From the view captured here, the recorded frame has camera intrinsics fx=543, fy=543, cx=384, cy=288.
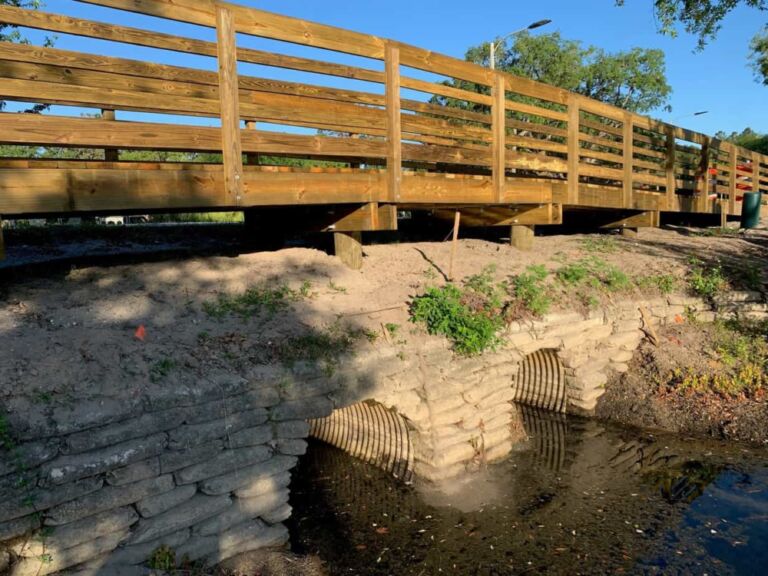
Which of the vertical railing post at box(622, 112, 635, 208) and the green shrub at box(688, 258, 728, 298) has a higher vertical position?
the vertical railing post at box(622, 112, 635, 208)

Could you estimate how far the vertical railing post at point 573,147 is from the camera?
8789mm

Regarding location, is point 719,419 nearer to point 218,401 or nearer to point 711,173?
point 218,401

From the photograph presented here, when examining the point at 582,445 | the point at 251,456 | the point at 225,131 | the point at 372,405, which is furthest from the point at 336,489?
the point at 225,131

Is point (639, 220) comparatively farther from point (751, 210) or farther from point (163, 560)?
point (163, 560)

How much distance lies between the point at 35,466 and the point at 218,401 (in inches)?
48.6

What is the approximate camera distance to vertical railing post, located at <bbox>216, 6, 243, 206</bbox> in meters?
4.81

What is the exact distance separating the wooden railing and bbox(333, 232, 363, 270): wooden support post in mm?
653

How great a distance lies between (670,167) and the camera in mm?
11586

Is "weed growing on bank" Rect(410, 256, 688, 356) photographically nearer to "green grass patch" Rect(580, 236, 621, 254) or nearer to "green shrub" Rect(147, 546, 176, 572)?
"green grass patch" Rect(580, 236, 621, 254)

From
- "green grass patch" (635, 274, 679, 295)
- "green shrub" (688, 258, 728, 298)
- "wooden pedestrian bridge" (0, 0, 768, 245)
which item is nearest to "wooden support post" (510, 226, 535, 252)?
"wooden pedestrian bridge" (0, 0, 768, 245)

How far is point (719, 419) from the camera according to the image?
7082 mm

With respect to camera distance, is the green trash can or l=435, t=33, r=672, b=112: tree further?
l=435, t=33, r=672, b=112: tree

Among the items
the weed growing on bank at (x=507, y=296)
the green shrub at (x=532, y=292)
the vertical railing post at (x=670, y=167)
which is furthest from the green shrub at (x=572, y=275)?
the vertical railing post at (x=670, y=167)

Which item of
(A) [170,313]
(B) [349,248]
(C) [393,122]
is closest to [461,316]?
(B) [349,248]
